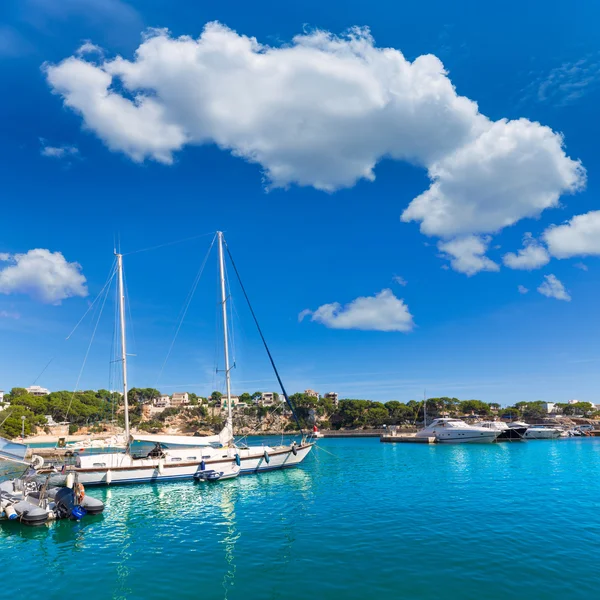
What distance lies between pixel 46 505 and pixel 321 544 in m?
19.1

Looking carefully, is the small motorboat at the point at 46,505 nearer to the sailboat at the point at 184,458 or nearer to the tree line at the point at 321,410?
the sailboat at the point at 184,458

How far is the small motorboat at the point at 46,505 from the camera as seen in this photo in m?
27.5

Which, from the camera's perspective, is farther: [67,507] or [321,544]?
[67,507]

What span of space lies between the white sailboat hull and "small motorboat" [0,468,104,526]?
8479mm

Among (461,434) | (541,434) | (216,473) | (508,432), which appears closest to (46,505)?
(216,473)

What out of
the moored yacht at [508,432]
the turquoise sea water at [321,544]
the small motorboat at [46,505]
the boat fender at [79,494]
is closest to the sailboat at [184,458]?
the turquoise sea water at [321,544]

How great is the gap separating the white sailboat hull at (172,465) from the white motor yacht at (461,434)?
6535 centimetres

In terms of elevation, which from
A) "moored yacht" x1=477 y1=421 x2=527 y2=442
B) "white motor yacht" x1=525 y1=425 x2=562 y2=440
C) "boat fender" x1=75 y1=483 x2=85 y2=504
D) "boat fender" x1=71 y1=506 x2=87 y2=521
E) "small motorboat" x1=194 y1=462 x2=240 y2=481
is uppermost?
"boat fender" x1=75 y1=483 x2=85 y2=504

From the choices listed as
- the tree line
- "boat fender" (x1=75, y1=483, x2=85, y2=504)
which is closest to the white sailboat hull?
"boat fender" (x1=75, y1=483, x2=85, y2=504)

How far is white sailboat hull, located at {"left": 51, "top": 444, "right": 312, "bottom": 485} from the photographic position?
4247cm

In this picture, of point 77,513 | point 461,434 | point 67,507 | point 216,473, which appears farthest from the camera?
point 461,434

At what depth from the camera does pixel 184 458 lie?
4609cm

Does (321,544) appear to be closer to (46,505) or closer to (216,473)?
(46,505)

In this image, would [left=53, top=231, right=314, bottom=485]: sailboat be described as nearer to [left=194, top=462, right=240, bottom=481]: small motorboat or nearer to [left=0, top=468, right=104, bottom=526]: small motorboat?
[left=194, top=462, right=240, bottom=481]: small motorboat
